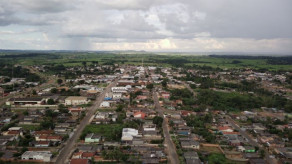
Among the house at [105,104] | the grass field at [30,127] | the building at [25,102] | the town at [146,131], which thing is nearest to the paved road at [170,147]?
the town at [146,131]

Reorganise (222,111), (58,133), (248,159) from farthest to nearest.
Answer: (222,111)
(58,133)
(248,159)

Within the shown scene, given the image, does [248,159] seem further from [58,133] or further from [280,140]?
[58,133]

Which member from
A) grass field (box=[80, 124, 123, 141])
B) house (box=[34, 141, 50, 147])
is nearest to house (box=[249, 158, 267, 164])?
grass field (box=[80, 124, 123, 141])

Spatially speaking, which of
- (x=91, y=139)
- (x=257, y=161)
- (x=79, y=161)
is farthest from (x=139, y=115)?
(x=257, y=161)

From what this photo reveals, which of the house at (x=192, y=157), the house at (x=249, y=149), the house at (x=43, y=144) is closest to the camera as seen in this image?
the house at (x=192, y=157)

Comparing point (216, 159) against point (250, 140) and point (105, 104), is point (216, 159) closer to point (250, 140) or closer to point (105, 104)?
point (250, 140)

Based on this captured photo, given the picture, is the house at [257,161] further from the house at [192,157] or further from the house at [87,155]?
the house at [87,155]

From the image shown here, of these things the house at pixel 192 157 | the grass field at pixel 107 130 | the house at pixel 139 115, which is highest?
the house at pixel 139 115

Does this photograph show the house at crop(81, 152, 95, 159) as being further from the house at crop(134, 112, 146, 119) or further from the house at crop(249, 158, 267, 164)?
the house at crop(249, 158, 267, 164)

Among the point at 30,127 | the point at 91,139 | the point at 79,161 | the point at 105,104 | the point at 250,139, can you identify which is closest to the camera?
the point at 79,161

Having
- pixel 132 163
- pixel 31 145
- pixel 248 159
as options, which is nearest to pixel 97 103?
pixel 31 145

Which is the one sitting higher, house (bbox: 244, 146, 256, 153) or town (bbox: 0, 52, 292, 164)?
town (bbox: 0, 52, 292, 164)
